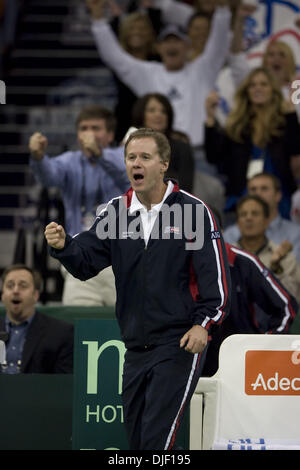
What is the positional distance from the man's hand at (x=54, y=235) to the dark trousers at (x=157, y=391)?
2.28 ft

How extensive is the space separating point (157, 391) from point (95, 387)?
3.76 feet

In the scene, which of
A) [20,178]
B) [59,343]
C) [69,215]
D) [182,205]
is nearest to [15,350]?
[59,343]

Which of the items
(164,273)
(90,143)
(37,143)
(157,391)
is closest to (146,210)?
(164,273)

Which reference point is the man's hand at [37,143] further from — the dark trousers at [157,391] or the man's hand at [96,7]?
the man's hand at [96,7]

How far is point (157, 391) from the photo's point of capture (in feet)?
17.9

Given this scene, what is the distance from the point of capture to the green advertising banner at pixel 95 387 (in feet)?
21.4

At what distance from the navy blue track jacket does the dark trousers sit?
88 millimetres

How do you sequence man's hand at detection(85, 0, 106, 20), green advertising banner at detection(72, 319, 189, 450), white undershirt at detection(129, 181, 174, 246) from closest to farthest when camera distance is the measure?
1. white undershirt at detection(129, 181, 174, 246)
2. green advertising banner at detection(72, 319, 189, 450)
3. man's hand at detection(85, 0, 106, 20)

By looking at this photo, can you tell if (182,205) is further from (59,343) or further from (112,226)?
(59,343)

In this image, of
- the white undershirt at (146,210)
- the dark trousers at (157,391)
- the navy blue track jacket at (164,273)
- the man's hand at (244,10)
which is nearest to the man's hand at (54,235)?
the navy blue track jacket at (164,273)

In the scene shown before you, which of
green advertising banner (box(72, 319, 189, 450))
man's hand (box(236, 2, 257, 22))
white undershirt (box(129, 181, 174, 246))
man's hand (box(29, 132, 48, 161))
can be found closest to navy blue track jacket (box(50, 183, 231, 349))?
white undershirt (box(129, 181, 174, 246))

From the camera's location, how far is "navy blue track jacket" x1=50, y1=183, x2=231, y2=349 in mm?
5527

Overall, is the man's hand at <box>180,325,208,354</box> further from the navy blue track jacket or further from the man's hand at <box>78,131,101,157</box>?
the man's hand at <box>78,131,101,157</box>

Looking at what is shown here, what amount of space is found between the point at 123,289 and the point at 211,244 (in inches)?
20.2
